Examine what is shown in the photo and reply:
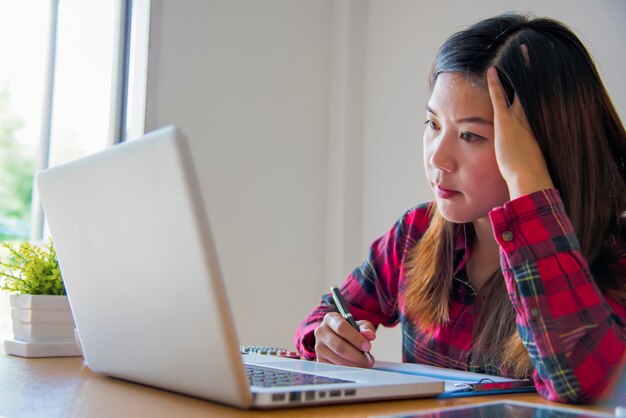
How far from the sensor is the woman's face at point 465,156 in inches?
42.9

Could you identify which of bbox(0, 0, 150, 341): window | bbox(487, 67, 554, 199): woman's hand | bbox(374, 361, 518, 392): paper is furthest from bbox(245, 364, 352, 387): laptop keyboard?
bbox(0, 0, 150, 341): window

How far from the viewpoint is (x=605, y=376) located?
794mm

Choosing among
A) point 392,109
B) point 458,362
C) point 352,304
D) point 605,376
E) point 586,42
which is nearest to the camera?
point 605,376

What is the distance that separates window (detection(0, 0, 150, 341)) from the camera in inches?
85.6

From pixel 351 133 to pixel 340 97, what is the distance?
152mm

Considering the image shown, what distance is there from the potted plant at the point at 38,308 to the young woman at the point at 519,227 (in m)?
0.41

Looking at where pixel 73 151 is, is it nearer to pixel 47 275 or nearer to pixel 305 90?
pixel 305 90

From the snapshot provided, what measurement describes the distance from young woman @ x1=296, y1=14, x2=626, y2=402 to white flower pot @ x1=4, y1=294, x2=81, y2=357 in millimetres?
402

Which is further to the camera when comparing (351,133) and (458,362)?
(351,133)

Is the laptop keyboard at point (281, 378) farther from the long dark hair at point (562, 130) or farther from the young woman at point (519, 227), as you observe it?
the long dark hair at point (562, 130)

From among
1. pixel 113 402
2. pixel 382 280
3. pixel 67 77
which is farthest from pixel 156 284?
pixel 67 77

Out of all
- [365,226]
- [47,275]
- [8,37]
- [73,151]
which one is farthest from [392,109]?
[47,275]

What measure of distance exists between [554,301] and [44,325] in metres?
0.81

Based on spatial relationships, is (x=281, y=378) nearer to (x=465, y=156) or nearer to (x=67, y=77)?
(x=465, y=156)
